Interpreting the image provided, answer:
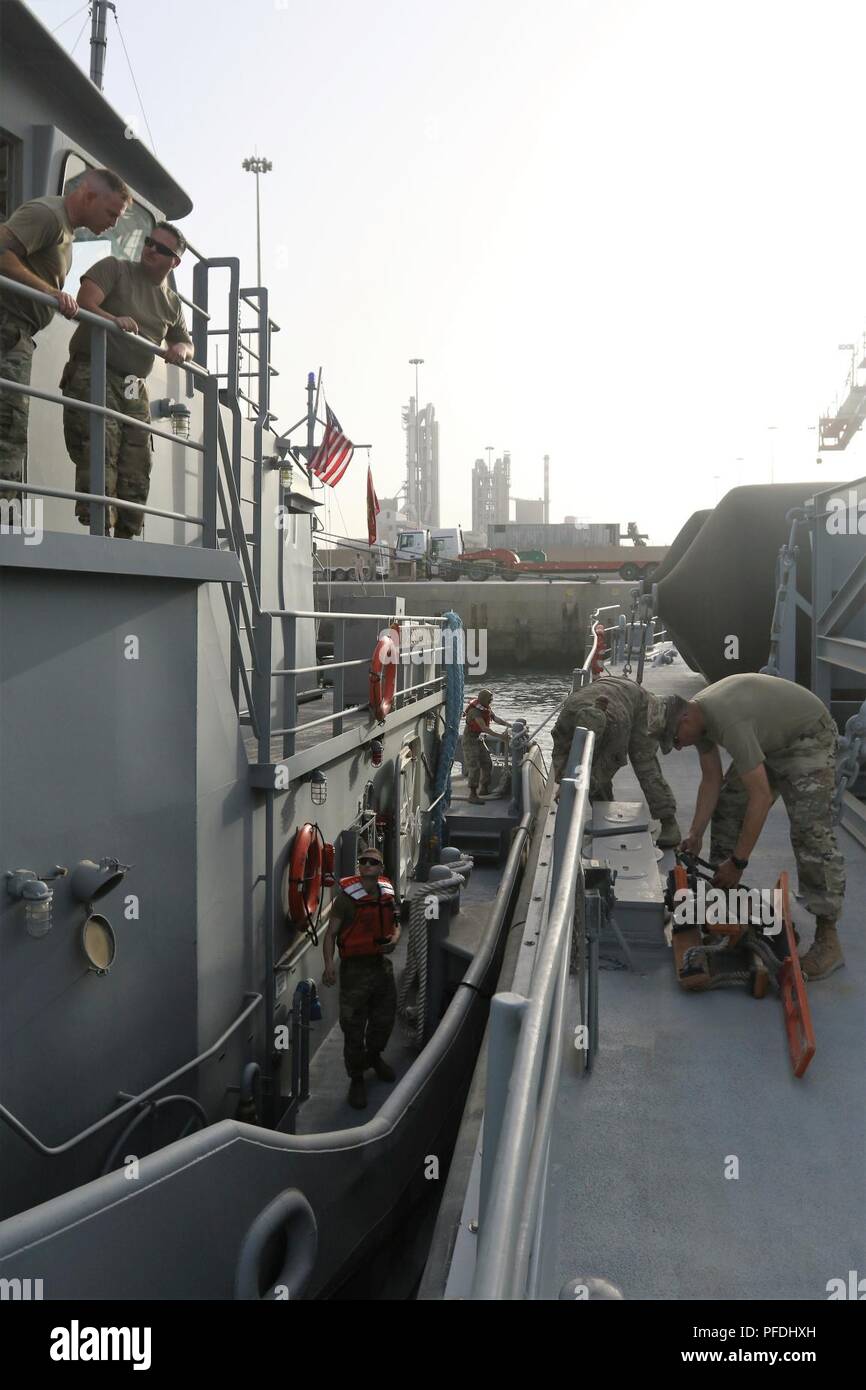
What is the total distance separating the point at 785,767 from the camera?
460 centimetres

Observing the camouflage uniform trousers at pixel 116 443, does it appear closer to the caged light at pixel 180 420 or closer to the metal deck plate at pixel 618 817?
the caged light at pixel 180 420

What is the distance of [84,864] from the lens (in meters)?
4.09

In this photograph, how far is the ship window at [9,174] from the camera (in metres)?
5.65

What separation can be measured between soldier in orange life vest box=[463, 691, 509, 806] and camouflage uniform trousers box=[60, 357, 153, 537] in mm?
8018

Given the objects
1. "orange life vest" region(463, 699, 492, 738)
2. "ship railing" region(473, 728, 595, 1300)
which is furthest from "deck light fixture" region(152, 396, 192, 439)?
"orange life vest" region(463, 699, 492, 738)

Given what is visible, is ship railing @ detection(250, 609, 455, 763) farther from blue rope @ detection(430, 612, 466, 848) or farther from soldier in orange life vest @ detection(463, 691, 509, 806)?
soldier in orange life vest @ detection(463, 691, 509, 806)

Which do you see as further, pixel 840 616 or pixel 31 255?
pixel 840 616

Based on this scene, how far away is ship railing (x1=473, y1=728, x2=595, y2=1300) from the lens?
1288 mm

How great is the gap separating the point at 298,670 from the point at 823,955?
3183 mm

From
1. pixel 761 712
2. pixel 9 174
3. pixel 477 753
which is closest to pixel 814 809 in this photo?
pixel 761 712

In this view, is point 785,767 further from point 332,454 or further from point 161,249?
point 332,454

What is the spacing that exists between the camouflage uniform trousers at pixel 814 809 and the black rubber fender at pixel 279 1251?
2632mm

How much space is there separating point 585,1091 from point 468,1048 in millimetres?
3509
